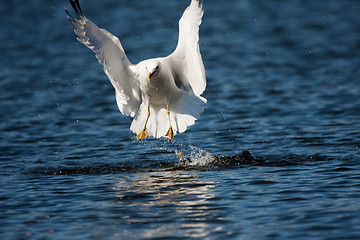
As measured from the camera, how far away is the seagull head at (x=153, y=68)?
335 inches

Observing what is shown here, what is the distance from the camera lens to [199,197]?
25.2 ft

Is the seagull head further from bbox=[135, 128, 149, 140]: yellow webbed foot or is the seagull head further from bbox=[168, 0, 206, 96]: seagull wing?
bbox=[135, 128, 149, 140]: yellow webbed foot

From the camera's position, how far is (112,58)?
8.48 meters

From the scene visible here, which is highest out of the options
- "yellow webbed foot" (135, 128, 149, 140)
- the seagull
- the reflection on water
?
the seagull

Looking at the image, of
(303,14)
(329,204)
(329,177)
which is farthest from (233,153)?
(303,14)

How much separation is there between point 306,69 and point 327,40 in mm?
3704

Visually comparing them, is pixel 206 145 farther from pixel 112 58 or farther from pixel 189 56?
pixel 112 58

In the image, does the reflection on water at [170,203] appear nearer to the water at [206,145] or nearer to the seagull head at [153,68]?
the water at [206,145]

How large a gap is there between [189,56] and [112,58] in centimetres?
109

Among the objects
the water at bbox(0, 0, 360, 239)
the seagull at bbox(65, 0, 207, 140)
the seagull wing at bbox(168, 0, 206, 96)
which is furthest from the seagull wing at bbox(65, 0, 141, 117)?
the water at bbox(0, 0, 360, 239)

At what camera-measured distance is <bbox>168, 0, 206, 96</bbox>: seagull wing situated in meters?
8.42

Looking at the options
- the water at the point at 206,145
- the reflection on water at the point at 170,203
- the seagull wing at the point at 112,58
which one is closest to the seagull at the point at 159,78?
the seagull wing at the point at 112,58

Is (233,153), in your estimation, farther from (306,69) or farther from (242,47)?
(242,47)

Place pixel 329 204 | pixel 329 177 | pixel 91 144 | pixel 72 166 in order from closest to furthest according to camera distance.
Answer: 1. pixel 329 204
2. pixel 329 177
3. pixel 72 166
4. pixel 91 144
